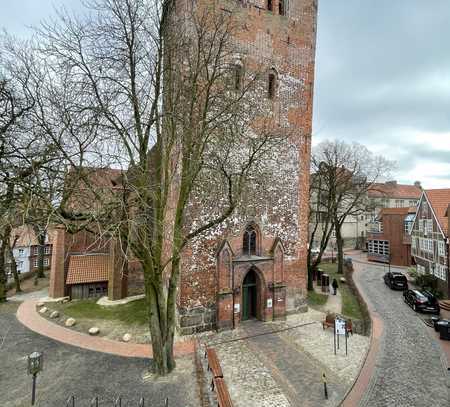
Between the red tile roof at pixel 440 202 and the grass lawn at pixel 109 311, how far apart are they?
24.0 metres

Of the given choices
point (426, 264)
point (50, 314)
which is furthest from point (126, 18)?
point (426, 264)

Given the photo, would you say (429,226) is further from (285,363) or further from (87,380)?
(87,380)

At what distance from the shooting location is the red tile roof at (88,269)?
19953mm

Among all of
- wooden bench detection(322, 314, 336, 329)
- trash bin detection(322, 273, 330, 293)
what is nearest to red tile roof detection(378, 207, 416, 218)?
trash bin detection(322, 273, 330, 293)

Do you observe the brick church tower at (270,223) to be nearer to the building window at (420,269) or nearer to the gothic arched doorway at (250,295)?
the gothic arched doorway at (250,295)

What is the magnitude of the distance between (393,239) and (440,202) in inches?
483

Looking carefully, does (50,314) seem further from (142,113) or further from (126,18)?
(126,18)

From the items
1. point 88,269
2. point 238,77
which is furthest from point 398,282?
point 88,269

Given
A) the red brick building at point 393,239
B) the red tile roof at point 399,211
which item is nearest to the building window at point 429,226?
the red brick building at point 393,239

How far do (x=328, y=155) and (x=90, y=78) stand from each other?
72.9 ft

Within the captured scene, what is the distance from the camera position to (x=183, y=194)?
9.83 m

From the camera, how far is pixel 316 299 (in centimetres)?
1925

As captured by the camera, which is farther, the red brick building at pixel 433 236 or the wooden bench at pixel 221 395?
the red brick building at pixel 433 236

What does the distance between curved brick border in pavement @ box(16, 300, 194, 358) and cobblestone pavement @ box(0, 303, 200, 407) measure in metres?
0.41
